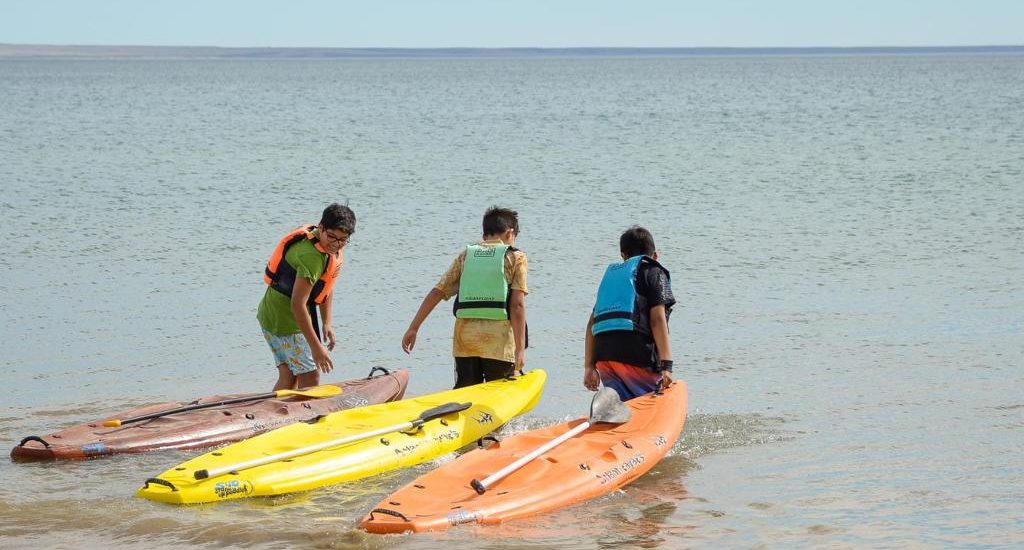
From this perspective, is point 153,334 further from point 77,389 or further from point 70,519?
point 70,519

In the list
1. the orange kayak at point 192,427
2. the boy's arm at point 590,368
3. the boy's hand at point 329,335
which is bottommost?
the orange kayak at point 192,427

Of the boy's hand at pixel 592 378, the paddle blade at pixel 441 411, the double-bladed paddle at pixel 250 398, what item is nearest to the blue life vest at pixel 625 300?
the boy's hand at pixel 592 378

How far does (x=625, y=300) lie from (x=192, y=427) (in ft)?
9.80

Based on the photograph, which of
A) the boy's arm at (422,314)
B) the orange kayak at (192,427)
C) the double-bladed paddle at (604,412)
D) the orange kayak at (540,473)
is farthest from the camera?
the boy's arm at (422,314)

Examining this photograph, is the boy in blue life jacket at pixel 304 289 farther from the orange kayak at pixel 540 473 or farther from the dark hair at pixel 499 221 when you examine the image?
the orange kayak at pixel 540 473

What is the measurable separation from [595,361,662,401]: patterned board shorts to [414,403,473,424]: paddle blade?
92 cm

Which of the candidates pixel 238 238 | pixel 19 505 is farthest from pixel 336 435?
pixel 238 238

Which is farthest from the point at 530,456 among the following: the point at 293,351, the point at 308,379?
the point at 308,379

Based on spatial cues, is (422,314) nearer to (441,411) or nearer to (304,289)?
(441,411)

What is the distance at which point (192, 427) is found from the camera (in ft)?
27.8

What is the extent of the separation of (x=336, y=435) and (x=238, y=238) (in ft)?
40.4

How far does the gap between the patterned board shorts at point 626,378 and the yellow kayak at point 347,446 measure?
2.44 feet

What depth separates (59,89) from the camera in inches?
3871

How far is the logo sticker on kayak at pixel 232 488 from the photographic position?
712 cm
